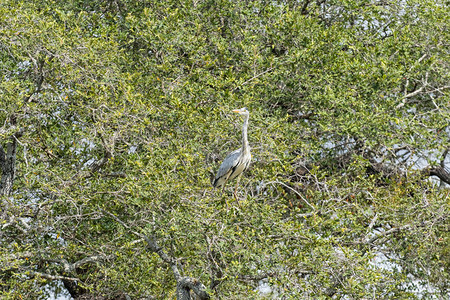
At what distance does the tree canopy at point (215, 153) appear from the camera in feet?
34.1

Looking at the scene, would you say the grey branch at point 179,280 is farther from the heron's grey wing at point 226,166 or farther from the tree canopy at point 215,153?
the heron's grey wing at point 226,166

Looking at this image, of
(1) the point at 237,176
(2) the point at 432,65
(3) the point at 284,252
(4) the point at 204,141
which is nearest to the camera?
(3) the point at 284,252

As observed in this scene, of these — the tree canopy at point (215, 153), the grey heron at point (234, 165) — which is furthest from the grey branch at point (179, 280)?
the grey heron at point (234, 165)

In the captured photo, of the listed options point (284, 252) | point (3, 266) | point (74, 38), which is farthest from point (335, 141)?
point (3, 266)

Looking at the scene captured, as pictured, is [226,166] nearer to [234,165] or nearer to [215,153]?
[234,165]

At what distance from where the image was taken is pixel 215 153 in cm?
1241

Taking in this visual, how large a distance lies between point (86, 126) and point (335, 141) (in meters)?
5.43

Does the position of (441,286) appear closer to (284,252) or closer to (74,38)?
(284,252)

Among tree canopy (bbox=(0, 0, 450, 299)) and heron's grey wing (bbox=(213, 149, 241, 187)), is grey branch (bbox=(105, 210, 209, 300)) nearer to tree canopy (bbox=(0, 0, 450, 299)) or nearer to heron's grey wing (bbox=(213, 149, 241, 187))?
tree canopy (bbox=(0, 0, 450, 299))

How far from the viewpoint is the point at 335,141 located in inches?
562

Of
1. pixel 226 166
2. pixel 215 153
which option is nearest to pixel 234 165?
pixel 226 166

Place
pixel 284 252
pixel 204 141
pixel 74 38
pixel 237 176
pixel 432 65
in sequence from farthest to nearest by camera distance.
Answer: pixel 432 65, pixel 74 38, pixel 204 141, pixel 237 176, pixel 284 252

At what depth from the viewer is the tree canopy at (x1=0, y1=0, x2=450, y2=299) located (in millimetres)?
10383

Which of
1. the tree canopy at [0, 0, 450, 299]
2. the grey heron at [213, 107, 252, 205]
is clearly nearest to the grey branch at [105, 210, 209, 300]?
the tree canopy at [0, 0, 450, 299]
